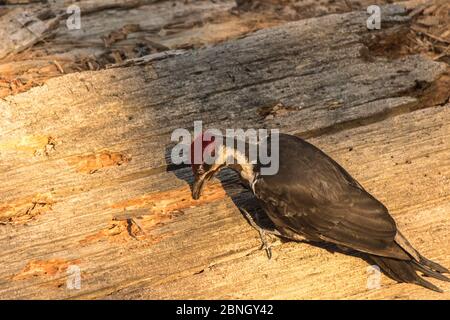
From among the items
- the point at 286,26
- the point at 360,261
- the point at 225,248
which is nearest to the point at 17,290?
the point at 225,248

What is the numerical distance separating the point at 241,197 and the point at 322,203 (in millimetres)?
572

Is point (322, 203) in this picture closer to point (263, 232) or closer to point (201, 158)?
point (263, 232)

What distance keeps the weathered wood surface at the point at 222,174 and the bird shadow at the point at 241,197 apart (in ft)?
0.06

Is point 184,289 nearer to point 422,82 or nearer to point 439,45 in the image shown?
point 422,82

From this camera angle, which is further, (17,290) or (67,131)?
(67,131)

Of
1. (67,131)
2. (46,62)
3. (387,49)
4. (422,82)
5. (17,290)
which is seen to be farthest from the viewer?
(46,62)

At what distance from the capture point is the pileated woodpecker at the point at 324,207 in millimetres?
3902

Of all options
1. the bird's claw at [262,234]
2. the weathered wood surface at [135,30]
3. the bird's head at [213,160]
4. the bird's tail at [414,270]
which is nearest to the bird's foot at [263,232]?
the bird's claw at [262,234]

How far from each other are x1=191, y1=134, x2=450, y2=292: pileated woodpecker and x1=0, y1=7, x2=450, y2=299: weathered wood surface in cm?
11

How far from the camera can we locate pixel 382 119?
491cm

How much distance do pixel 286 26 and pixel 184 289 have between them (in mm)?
2681

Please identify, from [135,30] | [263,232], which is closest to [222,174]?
[263,232]

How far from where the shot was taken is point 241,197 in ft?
14.8

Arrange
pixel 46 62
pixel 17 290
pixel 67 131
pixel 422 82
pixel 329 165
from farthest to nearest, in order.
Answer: pixel 46 62
pixel 422 82
pixel 67 131
pixel 329 165
pixel 17 290
